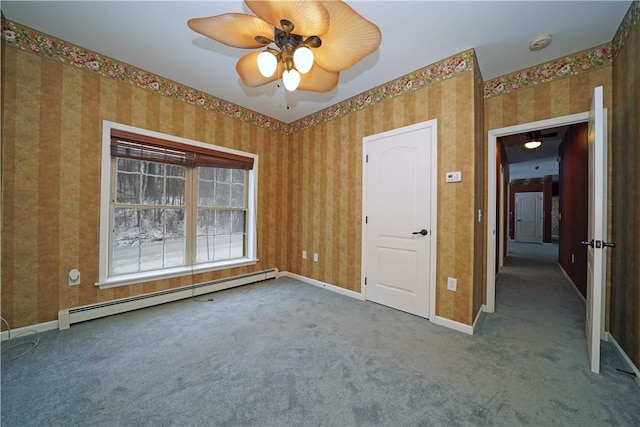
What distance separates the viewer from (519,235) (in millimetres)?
9250

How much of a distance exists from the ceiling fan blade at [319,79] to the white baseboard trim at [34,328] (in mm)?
3044

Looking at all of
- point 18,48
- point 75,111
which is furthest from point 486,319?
point 18,48

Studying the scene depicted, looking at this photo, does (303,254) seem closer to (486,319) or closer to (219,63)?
(486,319)

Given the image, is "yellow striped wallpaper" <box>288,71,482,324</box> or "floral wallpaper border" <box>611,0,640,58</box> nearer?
"floral wallpaper border" <box>611,0,640,58</box>

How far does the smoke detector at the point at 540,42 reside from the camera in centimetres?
208

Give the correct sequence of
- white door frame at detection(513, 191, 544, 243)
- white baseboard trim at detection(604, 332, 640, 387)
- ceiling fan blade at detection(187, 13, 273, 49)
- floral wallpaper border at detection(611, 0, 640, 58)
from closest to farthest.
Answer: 1. ceiling fan blade at detection(187, 13, 273, 49)
2. white baseboard trim at detection(604, 332, 640, 387)
3. floral wallpaper border at detection(611, 0, 640, 58)
4. white door frame at detection(513, 191, 544, 243)

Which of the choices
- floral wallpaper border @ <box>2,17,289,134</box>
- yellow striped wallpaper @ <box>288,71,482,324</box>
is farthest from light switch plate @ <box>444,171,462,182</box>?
floral wallpaper border @ <box>2,17,289,134</box>

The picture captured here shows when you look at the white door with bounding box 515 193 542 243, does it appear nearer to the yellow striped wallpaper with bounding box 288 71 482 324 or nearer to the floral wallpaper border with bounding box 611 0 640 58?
the floral wallpaper border with bounding box 611 0 640 58

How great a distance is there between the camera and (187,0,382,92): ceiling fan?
1.15 metres

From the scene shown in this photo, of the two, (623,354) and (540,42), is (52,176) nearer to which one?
(540,42)

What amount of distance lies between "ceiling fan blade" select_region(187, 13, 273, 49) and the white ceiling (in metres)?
0.68

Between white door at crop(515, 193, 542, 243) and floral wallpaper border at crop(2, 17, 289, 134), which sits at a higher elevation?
floral wallpaper border at crop(2, 17, 289, 134)

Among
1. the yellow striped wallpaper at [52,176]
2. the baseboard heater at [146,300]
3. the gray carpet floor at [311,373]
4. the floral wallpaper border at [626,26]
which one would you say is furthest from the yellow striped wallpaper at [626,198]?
the yellow striped wallpaper at [52,176]

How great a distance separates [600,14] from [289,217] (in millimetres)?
3882
